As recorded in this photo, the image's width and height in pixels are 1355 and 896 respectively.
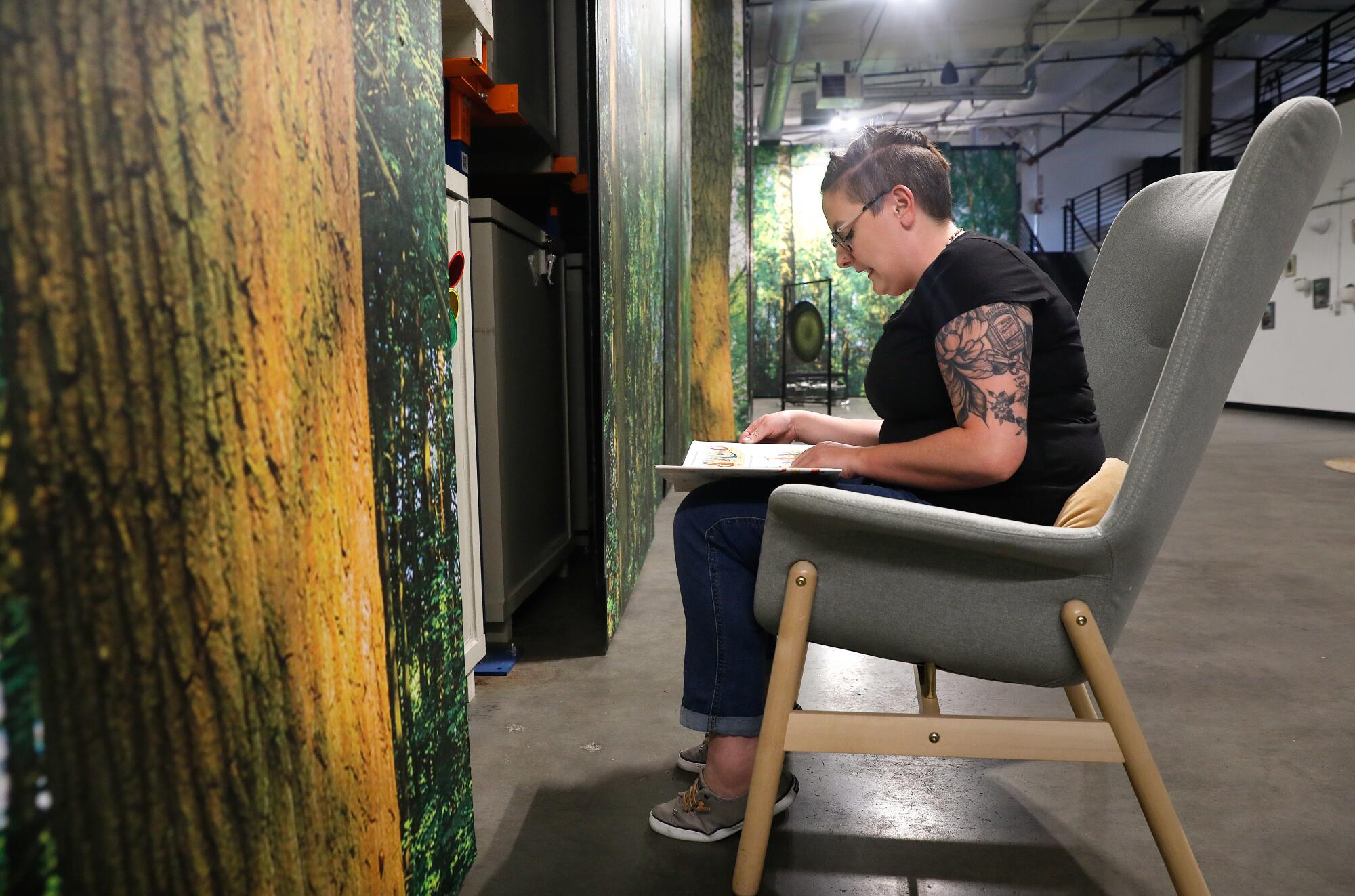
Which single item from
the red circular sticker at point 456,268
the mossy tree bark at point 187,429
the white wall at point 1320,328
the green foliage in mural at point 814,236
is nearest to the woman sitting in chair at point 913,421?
the mossy tree bark at point 187,429

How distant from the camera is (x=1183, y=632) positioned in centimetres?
249

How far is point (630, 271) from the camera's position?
260 cm

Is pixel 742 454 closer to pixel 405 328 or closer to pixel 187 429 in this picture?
pixel 405 328

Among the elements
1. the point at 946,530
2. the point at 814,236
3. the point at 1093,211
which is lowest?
the point at 946,530

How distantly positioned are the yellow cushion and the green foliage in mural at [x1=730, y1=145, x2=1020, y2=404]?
439 inches

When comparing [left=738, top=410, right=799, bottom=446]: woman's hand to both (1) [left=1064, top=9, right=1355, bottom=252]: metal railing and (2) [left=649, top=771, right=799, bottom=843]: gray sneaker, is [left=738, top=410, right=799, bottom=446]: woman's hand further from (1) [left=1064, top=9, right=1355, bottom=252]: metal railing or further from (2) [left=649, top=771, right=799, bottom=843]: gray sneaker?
(1) [left=1064, top=9, right=1355, bottom=252]: metal railing

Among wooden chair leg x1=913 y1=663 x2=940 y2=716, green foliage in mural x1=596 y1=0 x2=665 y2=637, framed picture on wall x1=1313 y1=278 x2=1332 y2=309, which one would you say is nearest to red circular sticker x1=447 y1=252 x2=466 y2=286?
green foliage in mural x1=596 y1=0 x2=665 y2=637

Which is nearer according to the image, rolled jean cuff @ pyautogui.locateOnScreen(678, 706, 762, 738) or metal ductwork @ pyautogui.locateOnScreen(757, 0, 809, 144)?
rolled jean cuff @ pyautogui.locateOnScreen(678, 706, 762, 738)

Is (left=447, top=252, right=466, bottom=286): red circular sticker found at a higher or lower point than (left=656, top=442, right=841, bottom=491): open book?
higher

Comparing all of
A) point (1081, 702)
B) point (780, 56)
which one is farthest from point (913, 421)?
point (780, 56)

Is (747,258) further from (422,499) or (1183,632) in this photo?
(422,499)

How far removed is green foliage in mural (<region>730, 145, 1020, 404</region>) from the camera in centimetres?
1262

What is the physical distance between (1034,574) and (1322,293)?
9.54 m

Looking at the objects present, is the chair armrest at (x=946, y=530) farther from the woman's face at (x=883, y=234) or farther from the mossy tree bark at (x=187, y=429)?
the mossy tree bark at (x=187, y=429)
